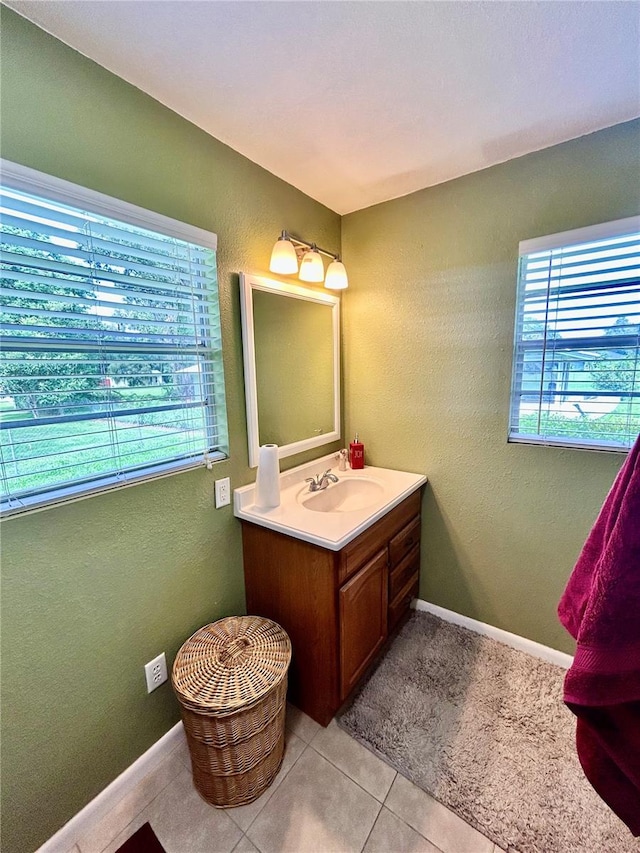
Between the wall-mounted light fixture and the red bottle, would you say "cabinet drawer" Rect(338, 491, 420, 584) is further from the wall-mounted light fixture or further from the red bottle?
the wall-mounted light fixture

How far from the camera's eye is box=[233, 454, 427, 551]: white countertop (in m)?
1.32

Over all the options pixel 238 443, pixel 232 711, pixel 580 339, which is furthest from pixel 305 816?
pixel 580 339

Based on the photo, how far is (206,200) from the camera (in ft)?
4.49

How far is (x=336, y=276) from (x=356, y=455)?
3.25 feet

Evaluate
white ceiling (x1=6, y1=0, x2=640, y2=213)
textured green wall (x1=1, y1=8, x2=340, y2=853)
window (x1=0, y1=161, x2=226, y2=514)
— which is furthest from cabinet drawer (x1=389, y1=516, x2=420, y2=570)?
white ceiling (x1=6, y1=0, x2=640, y2=213)

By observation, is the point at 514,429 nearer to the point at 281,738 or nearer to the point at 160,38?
the point at 281,738

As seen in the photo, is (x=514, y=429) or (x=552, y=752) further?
(x=514, y=429)

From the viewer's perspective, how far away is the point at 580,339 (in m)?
1.51

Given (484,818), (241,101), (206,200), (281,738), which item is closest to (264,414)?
(206,200)

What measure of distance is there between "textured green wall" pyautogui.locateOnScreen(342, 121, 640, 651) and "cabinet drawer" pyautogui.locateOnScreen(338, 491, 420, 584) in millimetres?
209

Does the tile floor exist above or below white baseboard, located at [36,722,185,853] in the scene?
below

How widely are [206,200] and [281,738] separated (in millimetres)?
2024

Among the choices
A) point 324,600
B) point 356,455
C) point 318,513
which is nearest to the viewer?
point 324,600

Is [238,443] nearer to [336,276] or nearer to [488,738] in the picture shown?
[336,276]
